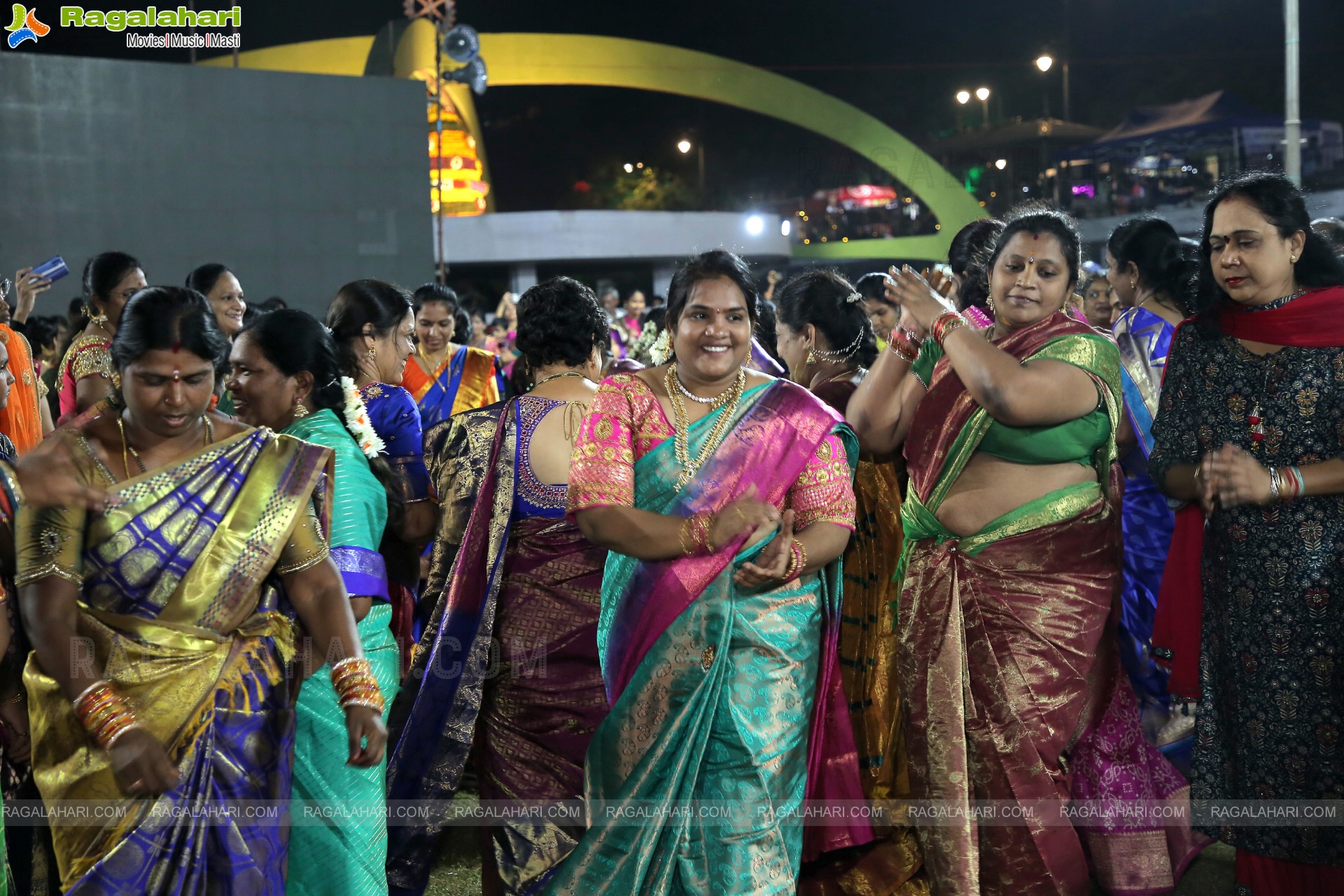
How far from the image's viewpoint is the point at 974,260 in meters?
4.35

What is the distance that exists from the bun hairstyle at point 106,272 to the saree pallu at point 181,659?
312 centimetres

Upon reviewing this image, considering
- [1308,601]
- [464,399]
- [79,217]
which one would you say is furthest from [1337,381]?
[79,217]

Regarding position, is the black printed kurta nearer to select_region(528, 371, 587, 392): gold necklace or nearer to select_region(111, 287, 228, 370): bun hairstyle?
select_region(528, 371, 587, 392): gold necklace

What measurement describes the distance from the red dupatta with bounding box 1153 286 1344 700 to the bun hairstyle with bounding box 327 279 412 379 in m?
2.43

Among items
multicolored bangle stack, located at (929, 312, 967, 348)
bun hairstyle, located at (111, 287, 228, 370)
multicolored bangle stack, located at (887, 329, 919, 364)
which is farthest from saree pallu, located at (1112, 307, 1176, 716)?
bun hairstyle, located at (111, 287, 228, 370)

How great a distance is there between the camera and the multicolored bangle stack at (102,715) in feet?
7.31

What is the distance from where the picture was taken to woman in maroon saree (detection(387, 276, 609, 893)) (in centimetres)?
353

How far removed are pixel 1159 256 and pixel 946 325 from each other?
7.11 feet

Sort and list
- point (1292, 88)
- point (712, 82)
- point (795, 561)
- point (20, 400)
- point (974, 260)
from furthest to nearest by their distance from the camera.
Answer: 1. point (712, 82)
2. point (1292, 88)
3. point (20, 400)
4. point (974, 260)
5. point (795, 561)

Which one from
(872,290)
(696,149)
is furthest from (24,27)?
(696,149)

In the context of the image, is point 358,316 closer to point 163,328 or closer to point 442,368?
point 163,328

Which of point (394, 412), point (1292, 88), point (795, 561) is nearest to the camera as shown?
point (795, 561)

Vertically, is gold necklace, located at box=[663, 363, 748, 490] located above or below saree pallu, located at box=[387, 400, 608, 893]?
above

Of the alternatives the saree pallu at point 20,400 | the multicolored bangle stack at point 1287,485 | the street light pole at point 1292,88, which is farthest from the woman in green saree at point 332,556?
the street light pole at point 1292,88
